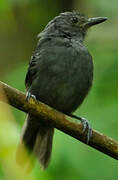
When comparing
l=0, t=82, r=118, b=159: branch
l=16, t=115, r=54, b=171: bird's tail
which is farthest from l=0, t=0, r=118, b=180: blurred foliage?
l=16, t=115, r=54, b=171: bird's tail

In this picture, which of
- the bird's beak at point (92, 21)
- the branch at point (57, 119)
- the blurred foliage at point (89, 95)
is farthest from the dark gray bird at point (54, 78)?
the branch at point (57, 119)

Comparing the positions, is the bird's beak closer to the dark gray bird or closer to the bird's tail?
the dark gray bird

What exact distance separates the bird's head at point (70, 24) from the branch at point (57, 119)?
169 cm

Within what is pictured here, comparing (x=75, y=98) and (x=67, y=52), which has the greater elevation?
(x=67, y=52)

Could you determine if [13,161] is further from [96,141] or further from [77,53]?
[77,53]

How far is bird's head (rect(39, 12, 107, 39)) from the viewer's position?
15.0 feet

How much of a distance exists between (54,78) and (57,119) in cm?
107

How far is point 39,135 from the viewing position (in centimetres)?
448

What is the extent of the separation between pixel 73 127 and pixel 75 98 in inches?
45.8

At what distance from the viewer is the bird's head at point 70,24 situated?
15.0ft

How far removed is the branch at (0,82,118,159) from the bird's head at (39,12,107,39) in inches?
66.6

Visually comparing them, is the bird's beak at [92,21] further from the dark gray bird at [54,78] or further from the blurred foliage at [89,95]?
the dark gray bird at [54,78]

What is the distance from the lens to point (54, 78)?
3.98 m

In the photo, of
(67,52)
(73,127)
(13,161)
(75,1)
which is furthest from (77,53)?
(13,161)
